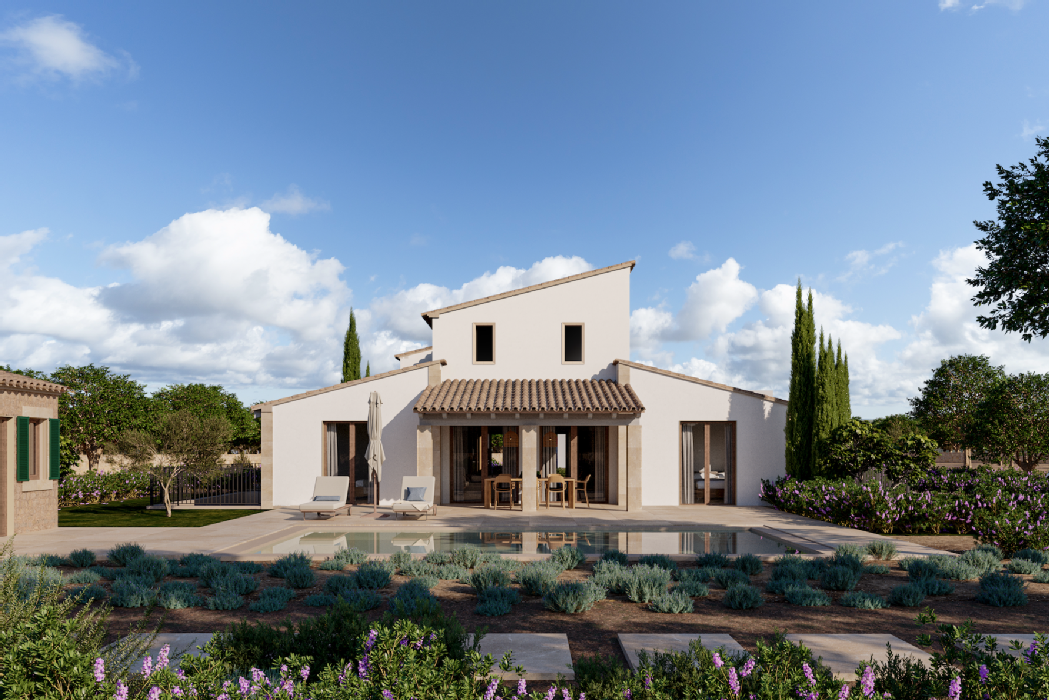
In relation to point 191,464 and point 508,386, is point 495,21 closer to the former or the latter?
point 508,386

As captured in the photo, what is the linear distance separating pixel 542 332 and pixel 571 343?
3.19ft

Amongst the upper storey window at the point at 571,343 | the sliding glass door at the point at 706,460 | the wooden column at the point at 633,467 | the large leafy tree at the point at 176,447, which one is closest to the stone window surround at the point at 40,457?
the large leafy tree at the point at 176,447

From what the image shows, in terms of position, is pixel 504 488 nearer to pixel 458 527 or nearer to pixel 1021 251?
pixel 458 527

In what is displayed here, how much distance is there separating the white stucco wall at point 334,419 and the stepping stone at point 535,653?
42.7 feet

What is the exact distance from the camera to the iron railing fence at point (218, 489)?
60.7 ft

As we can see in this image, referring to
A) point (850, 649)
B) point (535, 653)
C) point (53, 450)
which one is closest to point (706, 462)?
point (850, 649)

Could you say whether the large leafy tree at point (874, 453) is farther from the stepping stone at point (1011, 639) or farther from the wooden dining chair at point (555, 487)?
the stepping stone at point (1011, 639)

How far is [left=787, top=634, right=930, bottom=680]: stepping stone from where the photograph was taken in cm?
479

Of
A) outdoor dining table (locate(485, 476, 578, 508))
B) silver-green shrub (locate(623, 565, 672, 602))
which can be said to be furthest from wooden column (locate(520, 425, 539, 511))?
silver-green shrub (locate(623, 565, 672, 602))

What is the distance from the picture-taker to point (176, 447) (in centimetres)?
1670

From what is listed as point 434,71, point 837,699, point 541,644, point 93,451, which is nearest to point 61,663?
point 541,644

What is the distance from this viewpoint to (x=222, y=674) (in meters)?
3.52

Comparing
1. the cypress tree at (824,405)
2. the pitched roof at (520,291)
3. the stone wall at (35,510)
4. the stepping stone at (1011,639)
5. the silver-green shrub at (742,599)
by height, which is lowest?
the stone wall at (35,510)

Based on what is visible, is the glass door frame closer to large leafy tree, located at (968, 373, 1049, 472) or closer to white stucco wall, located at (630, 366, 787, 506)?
white stucco wall, located at (630, 366, 787, 506)
